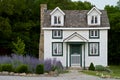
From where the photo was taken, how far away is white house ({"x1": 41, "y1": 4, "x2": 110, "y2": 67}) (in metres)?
55.6

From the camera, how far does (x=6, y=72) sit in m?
34.0

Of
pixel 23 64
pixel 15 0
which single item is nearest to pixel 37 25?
pixel 15 0

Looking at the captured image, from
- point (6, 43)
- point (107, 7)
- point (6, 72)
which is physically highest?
point (107, 7)

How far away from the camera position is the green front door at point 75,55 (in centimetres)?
5553

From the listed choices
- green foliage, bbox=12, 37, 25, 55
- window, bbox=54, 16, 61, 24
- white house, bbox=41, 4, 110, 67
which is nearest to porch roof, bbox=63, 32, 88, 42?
white house, bbox=41, 4, 110, 67

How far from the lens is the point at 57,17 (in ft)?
186

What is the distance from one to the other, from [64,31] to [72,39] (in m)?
1.72

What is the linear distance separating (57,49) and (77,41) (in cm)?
293

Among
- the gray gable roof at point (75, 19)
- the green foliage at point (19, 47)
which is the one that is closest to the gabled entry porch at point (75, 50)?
the gray gable roof at point (75, 19)

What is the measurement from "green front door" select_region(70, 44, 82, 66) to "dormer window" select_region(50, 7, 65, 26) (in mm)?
3587

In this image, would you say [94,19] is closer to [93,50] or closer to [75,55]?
[93,50]

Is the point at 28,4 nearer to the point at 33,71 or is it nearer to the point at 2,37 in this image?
the point at 2,37

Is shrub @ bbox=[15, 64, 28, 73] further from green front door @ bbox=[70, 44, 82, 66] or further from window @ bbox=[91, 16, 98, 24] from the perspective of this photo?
window @ bbox=[91, 16, 98, 24]

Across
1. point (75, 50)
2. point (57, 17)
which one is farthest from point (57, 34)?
point (75, 50)
